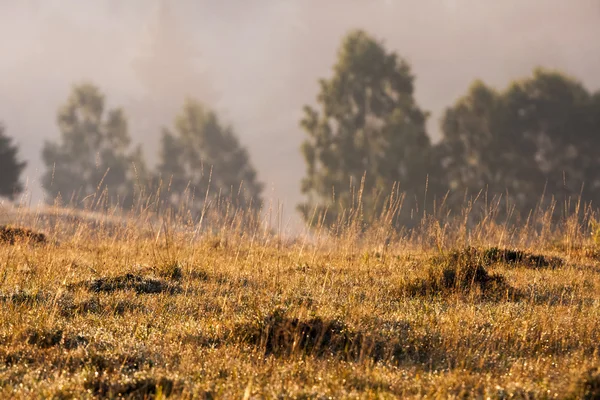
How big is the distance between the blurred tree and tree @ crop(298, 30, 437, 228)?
86.3 inches

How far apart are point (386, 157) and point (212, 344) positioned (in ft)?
107

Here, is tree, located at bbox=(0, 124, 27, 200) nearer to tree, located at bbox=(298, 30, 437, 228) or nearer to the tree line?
the tree line

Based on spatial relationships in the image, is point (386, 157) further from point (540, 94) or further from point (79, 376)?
point (79, 376)

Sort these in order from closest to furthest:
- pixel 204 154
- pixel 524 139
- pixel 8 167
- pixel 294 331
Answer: pixel 294 331, pixel 524 139, pixel 8 167, pixel 204 154

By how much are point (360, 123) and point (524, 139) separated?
1034 cm

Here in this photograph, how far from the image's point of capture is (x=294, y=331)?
20.7 feet

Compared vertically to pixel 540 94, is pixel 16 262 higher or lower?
lower

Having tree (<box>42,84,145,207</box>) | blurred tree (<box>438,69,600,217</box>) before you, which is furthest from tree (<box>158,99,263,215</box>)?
blurred tree (<box>438,69,600,217</box>)

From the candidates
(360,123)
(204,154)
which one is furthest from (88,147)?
(360,123)

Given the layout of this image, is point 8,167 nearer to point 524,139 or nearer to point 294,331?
point 524,139

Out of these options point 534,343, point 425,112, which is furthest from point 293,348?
point 425,112

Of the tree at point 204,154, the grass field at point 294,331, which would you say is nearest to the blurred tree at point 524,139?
the tree at point 204,154

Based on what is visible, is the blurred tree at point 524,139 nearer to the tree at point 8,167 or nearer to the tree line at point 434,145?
the tree line at point 434,145

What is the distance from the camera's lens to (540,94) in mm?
38594
